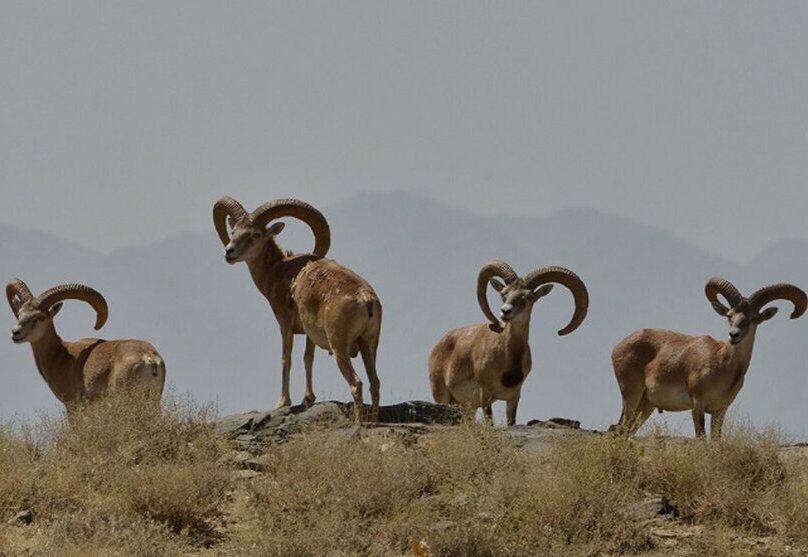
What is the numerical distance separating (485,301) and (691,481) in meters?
5.50

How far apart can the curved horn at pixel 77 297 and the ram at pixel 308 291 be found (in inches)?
73.9

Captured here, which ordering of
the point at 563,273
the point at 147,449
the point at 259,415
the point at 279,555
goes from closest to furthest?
1. the point at 279,555
2. the point at 147,449
3. the point at 259,415
4. the point at 563,273

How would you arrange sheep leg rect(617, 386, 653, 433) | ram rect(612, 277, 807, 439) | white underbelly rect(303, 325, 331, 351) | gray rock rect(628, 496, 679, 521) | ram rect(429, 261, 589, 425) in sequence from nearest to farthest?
gray rock rect(628, 496, 679, 521), white underbelly rect(303, 325, 331, 351), ram rect(429, 261, 589, 425), ram rect(612, 277, 807, 439), sheep leg rect(617, 386, 653, 433)

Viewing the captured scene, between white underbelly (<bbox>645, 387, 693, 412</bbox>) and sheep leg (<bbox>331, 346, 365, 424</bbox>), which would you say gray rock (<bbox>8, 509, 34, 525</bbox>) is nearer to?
sheep leg (<bbox>331, 346, 365, 424</bbox>)

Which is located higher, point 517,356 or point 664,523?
point 517,356

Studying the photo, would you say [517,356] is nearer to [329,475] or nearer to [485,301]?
[485,301]

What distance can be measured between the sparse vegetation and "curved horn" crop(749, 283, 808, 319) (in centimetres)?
409

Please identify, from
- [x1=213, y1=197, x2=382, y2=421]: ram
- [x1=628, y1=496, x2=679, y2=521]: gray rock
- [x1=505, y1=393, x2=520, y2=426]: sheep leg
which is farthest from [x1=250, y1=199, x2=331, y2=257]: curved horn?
[x1=628, y1=496, x2=679, y2=521]: gray rock

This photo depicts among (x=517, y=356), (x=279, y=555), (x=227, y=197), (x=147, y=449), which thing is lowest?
(x=279, y=555)

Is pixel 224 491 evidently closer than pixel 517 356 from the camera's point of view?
Yes

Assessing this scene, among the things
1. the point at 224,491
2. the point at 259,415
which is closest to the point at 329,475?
the point at 224,491

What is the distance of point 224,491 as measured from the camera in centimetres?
2030

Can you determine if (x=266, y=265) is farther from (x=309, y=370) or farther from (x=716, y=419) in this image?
(x=716, y=419)

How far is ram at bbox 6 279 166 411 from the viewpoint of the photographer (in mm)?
24109
